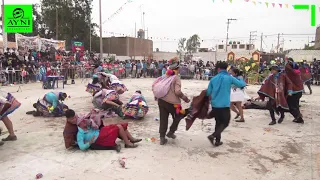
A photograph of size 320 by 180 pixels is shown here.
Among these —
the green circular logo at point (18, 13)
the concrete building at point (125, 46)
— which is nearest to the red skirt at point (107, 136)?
the green circular logo at point (18, 13)

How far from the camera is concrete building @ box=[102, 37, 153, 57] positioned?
144ft

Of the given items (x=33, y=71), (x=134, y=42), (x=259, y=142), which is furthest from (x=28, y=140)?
(x=134, y=42)

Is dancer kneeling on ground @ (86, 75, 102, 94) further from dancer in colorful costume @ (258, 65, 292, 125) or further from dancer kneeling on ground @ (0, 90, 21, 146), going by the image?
dancer in colorful costume @ (258, 65, 292, 125)

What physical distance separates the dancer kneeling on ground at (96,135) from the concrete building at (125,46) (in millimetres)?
38704

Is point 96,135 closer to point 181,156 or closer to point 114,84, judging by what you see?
point 181,156

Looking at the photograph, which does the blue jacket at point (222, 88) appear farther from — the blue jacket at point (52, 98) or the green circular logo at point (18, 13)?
the green circular logo at point (18, 13)

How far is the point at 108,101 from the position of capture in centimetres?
795

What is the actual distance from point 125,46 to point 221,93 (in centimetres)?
3941

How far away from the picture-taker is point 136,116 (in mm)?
7672

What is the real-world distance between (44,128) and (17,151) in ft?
5.17

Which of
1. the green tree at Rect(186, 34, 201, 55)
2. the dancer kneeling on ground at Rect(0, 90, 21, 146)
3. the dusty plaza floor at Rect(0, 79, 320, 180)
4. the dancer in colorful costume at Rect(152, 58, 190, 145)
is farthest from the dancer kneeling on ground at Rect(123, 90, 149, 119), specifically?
the green tree at Rect(186, 34, 201, 55)

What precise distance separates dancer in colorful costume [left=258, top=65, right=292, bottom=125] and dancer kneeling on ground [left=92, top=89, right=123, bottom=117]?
12.2 feet

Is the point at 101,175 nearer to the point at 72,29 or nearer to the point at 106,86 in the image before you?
the point at 106,86

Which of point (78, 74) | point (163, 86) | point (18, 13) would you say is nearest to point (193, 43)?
point (78, 74)
